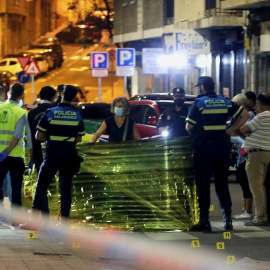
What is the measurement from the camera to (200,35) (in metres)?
38.5

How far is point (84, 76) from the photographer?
230 ft

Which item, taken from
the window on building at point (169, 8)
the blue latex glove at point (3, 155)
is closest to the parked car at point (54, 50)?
the window on building at point (169, 8)

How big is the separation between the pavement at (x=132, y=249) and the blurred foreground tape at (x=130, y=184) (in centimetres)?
28

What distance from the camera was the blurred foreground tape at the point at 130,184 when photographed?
40.7ft

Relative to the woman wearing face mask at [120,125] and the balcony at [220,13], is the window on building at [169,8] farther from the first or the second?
the woman wearing face mask at [120,125]

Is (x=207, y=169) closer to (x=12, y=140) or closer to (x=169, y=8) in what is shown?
(x=12, y=140)

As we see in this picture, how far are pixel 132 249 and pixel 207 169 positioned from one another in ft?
6.68

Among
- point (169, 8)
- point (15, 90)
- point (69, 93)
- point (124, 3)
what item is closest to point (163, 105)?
point (15, 90)

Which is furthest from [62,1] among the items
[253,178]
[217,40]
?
[253,178]

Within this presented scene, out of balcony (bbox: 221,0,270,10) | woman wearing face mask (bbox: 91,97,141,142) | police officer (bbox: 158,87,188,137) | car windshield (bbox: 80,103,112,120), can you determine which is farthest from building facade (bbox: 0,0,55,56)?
woman wearing face mask (bbox: 91,97,141,142)

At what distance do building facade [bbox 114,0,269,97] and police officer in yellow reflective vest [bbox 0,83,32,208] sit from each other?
19.4 metres

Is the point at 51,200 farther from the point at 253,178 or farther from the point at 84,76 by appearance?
the point at 84,76

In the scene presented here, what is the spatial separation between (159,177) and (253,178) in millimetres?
1535

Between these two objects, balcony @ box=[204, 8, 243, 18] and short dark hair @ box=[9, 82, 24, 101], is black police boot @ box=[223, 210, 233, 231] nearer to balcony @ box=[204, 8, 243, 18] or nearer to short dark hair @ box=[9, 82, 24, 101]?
short dark hair @ box=[9, 82, 24, 101]
